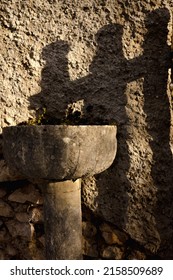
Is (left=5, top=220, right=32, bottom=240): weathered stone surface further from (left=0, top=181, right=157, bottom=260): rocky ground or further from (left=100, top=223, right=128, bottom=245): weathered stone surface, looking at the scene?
(left=100, top=223, right=128, bottom=245): weathered stone surface

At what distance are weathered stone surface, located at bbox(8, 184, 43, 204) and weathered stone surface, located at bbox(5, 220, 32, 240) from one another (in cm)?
19

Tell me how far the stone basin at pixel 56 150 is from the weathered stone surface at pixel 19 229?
711 mm

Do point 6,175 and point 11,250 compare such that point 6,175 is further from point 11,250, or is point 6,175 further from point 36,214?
point 11,250

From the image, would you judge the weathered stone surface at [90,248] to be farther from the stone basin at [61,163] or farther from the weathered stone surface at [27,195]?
the weathered stone surface at [27,195]

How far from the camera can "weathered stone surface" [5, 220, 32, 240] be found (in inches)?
78.4

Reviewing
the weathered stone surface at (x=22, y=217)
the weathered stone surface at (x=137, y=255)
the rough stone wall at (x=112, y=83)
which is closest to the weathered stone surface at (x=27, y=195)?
the weathered stone surface at (x=22, y=217)

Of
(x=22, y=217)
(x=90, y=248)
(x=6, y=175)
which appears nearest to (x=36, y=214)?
(x=22, y=217)

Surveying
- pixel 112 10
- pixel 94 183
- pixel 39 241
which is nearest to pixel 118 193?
pixel 94 183

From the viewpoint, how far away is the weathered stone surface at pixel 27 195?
6.44 ft

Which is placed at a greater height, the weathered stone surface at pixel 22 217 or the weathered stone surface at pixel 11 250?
the weathered stone surface at pixel 22 217

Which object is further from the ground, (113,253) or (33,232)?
(33,232)

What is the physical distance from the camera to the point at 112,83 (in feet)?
5.99

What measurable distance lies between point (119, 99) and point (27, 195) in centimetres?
99
